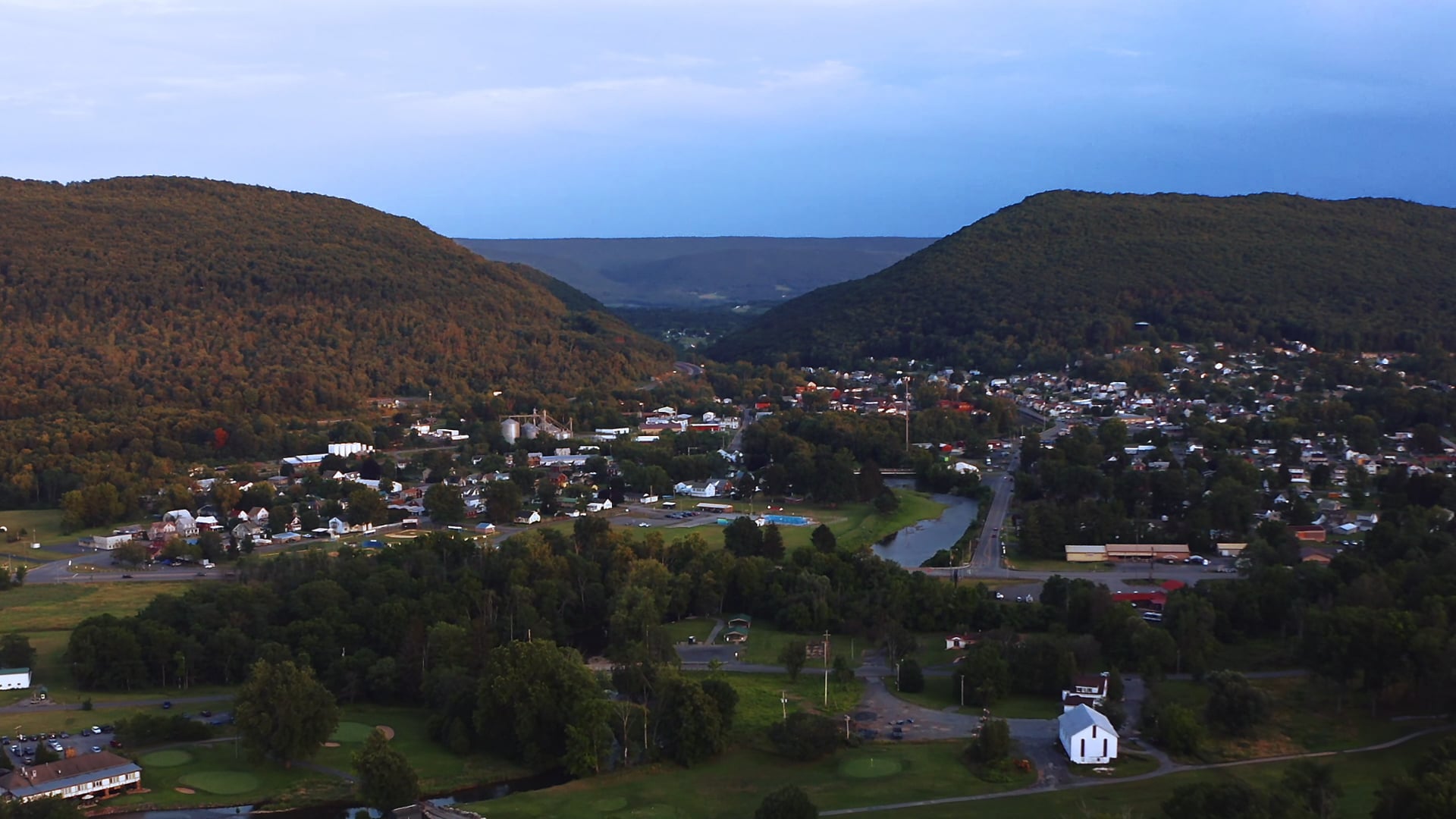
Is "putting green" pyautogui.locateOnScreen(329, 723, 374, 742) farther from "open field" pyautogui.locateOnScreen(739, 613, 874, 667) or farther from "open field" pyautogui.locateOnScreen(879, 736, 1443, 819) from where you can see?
"open field" pyautogui.locateOnScreen(879, 736, 1443, 819)

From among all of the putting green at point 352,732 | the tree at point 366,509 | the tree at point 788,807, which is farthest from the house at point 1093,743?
the tree at point 366,509

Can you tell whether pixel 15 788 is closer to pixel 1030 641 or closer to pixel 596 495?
pixel 1030 641

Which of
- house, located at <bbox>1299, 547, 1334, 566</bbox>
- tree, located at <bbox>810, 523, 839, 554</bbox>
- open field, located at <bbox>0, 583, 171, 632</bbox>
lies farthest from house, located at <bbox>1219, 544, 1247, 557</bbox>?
open field, located at <bbox>0, 583, 171, 632</bbox>

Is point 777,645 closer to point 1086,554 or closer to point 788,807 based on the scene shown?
point 788,807

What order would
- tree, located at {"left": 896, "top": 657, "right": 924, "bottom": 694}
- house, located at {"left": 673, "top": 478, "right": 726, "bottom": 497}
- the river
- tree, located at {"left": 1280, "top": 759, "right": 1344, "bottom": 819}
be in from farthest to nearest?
house, located at {"left": 673, "top": 478, "right": 726, "bottom": 497}
the river
tree, located at {"left": 896, "top": 657, "right": 924, "bottom": 694}
tree, located at {"left": 1280, "top": 759, "right": 1344, "bottom": 819}

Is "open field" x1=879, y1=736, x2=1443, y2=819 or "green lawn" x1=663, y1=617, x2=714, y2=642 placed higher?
"green lawn" x1=663, y1=617, x2=714, y2=642

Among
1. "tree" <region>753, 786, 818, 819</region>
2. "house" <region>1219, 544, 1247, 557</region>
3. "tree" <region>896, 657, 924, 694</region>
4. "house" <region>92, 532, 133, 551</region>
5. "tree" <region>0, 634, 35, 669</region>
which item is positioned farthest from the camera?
"house" <region>92, 532, 133, 551</region>

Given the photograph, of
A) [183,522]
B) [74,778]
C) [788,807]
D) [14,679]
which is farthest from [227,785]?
[183,522]

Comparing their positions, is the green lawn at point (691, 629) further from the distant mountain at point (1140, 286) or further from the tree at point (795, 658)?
the distant mountain at point (1140, 286)
